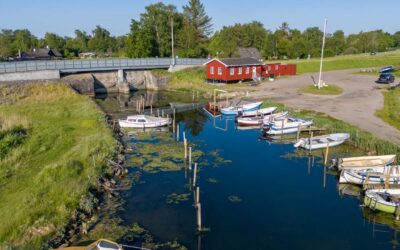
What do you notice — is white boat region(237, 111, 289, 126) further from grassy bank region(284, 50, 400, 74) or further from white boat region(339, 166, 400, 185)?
grassy bank region(284, 50, 400, 74)

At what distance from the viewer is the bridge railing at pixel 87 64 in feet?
200

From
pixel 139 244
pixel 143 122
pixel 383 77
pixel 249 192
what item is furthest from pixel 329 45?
pixel 139 244

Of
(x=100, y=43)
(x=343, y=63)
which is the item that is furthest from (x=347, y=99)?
(x=100, y=43)

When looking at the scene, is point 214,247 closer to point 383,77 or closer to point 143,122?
point 143,122

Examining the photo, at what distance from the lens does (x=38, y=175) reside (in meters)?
24.1

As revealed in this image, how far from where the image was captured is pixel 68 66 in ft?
222

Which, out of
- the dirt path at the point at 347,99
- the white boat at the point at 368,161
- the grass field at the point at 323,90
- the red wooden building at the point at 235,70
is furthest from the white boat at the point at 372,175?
the red wooden building at the point at 235,70

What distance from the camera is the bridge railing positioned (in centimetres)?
6093

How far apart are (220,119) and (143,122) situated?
12.0 meters

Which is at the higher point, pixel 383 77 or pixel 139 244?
pixel 383 77

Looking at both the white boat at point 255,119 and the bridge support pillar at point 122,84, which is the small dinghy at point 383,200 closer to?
the white boat at point 255,119

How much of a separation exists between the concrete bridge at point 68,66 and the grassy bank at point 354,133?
4201cm

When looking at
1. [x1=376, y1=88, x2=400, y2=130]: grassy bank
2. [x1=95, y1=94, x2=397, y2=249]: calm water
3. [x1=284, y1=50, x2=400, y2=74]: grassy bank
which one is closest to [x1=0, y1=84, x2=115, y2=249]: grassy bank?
[x1=95, y1=94, x2=397, y2=249]: calm water

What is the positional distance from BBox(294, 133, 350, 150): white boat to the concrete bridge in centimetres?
5071
